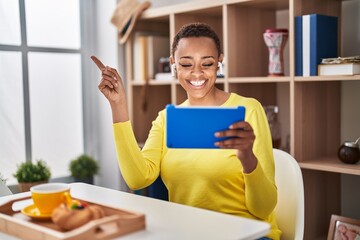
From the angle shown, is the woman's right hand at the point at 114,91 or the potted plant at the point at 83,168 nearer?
the woman's right hand at the point at 114,91

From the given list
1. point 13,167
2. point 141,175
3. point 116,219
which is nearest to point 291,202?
point 141,175

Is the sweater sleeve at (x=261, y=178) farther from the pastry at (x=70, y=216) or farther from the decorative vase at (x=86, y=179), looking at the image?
the decorative vase at (x=86, y=179)

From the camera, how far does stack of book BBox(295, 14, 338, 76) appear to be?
7.69 ft

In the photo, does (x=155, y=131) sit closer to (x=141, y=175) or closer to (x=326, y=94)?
(x=141, y=175)

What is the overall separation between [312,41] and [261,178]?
1073 millimetres

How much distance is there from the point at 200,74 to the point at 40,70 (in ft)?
6.25

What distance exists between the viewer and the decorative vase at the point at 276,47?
2.56 m

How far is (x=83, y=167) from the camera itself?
130 inches

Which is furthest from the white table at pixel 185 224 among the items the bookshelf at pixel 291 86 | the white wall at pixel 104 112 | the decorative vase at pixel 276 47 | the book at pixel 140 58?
the white wall at pixel 104 112

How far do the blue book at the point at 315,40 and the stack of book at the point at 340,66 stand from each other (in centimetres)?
4

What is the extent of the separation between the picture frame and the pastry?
5.01ft

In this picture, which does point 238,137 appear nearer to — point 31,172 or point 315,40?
point 315,40

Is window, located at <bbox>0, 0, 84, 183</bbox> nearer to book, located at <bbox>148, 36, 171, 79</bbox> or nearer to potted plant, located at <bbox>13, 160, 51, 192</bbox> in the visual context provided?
potted plant, located at <bbox>13, 160, 51, 192</bbox>

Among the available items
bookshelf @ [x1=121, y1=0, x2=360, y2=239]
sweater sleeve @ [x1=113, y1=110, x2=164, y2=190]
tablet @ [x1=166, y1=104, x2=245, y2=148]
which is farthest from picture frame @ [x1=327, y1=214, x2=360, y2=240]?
tablet @ [x1=166, y1=104, x2=245, y2=148]
